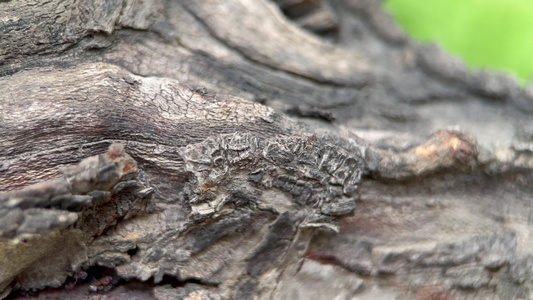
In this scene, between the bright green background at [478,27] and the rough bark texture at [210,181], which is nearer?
the rough bark texture at [210,181]

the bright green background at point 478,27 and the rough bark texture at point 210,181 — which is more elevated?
the bright green background at point 478,27

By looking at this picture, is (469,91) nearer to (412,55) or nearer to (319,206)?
(412,55)

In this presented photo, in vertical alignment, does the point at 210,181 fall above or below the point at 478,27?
below

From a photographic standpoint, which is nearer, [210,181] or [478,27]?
[210,181]

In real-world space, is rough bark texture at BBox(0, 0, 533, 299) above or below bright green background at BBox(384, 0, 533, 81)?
below

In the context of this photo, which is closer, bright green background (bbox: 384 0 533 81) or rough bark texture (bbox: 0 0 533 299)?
rough bark texture (bbox: 0 0 533 299)
